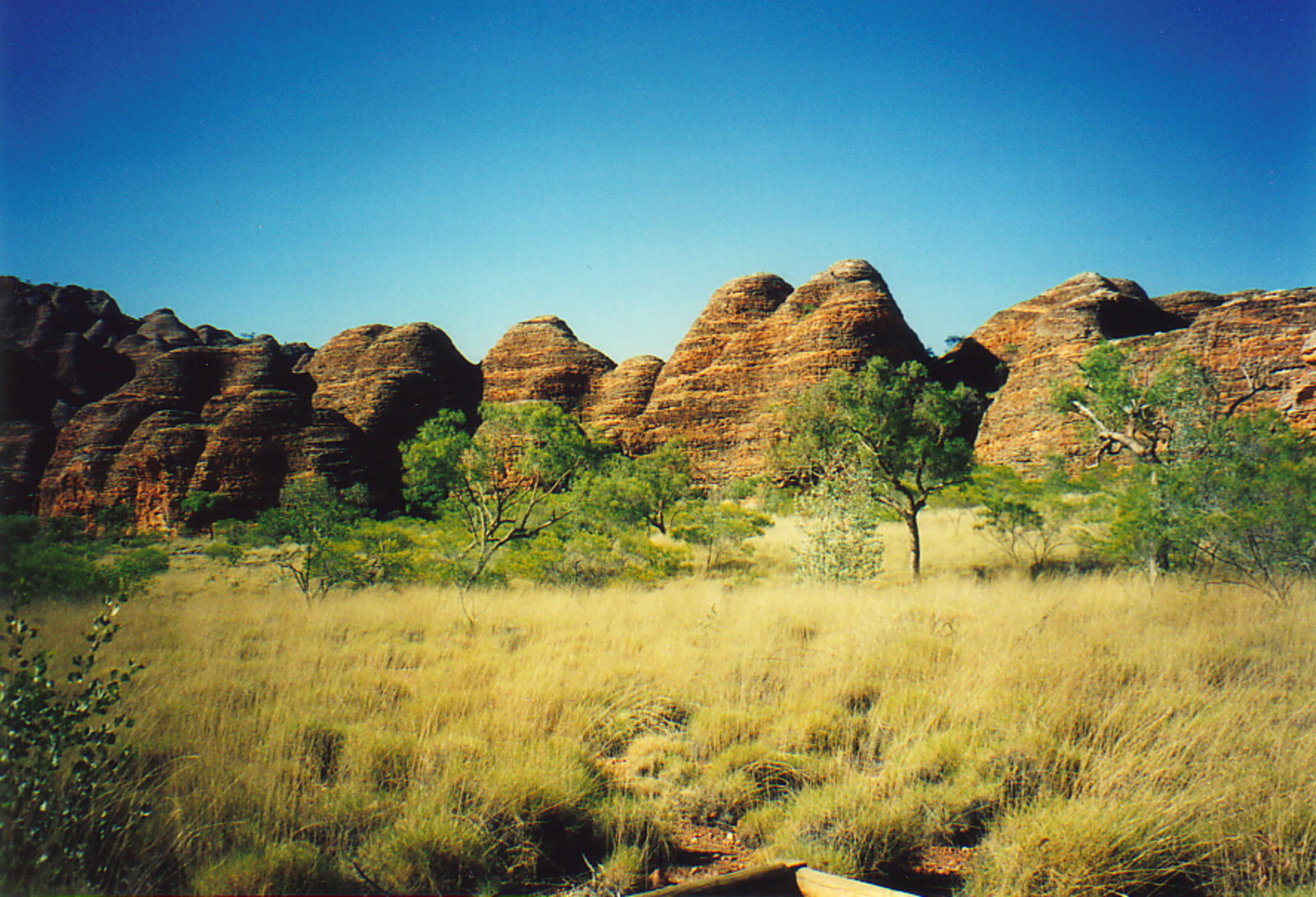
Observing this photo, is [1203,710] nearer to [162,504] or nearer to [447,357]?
[162,504]

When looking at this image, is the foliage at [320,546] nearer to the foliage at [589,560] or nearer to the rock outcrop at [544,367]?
the foliage at [589,560]

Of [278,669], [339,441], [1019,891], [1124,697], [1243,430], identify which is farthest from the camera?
[339,441]

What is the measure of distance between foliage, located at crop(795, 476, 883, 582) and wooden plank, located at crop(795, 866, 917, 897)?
27.0 ft

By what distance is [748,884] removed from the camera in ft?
7.23

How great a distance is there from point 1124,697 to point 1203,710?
1.37 ft

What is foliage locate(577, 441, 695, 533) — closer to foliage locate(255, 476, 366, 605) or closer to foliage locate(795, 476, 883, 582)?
foliage locate(255, 476, 366, 605)

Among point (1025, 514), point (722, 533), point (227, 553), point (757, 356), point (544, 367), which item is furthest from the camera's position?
point (544, 367)

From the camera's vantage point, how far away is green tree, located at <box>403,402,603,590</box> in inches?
445

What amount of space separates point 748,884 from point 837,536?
9182mm

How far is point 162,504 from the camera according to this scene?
96.6 feet

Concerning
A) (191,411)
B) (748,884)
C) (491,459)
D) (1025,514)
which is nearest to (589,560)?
(491,459)

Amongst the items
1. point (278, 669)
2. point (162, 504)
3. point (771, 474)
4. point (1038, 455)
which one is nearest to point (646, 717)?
point (278, 669)

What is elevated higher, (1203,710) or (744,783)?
(1203,710)

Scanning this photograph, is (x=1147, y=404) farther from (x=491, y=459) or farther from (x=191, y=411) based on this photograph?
(x=191, y=411)
